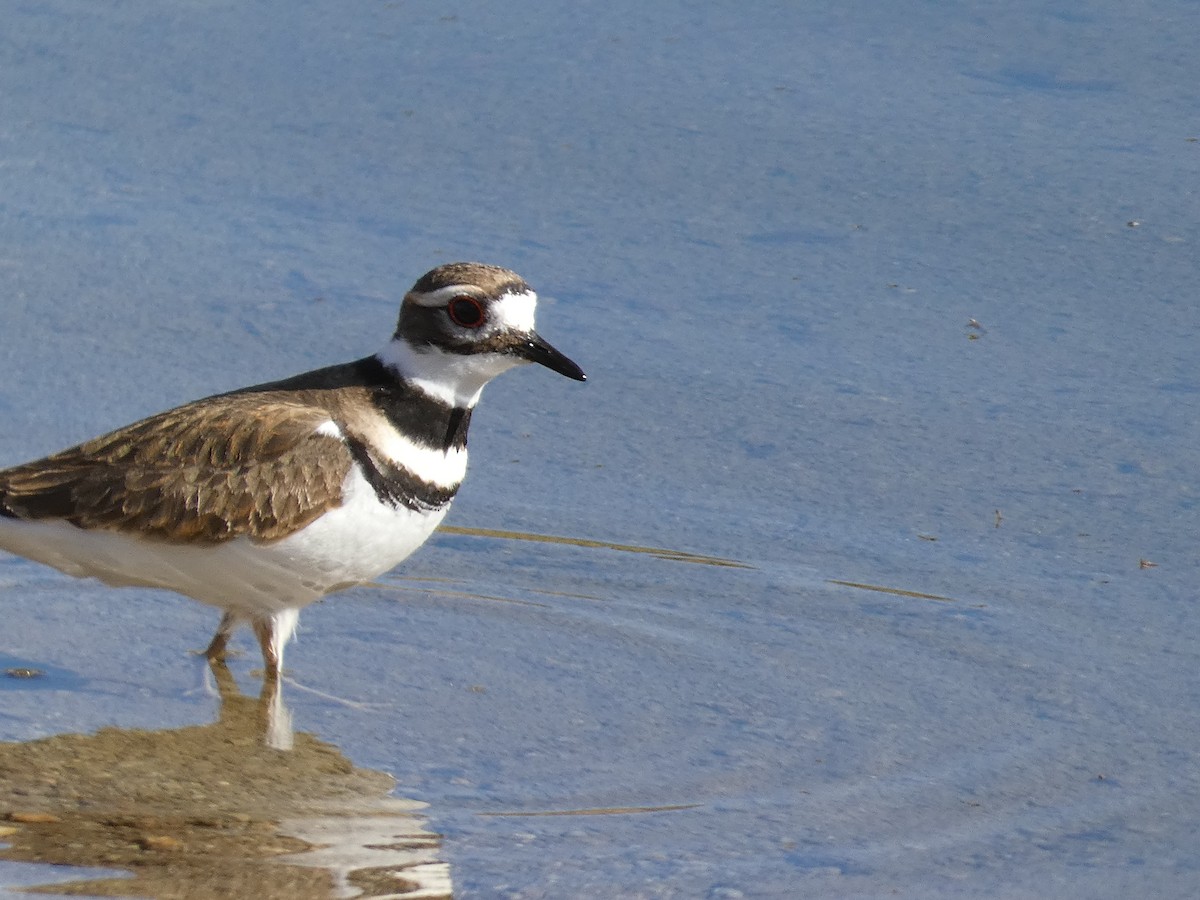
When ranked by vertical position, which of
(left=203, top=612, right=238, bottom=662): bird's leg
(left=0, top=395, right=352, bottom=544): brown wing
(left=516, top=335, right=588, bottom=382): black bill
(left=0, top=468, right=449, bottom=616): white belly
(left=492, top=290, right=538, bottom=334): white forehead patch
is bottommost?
(left=203, top=612, right=238, bottom=662): bird's leg

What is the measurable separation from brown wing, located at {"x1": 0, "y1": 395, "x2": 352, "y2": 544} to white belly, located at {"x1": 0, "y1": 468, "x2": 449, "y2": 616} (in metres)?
0.04

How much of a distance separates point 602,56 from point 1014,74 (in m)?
1.84

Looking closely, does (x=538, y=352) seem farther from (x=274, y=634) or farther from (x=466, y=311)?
(x=274, y=634)

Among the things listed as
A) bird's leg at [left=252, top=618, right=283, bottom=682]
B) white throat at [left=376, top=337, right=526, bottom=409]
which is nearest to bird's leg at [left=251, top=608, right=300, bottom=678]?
bird's leg at [left=252, top=618, right=283, bottom=682]

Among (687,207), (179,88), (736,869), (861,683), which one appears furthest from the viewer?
(179,88)

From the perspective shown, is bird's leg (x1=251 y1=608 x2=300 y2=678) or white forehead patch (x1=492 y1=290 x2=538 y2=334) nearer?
white forehead patch (x1=492 y1=290 x2=538 y2=334)

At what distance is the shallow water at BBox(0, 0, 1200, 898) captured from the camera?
607cm

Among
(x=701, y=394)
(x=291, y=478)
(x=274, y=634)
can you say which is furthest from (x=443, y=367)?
(x=701, y=394)

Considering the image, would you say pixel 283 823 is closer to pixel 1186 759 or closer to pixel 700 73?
pixel 1186 759

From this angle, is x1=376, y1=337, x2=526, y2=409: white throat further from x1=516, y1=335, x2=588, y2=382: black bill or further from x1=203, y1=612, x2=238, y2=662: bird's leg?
x1=203, y1=612, x2=238, y2=662: bird's leg

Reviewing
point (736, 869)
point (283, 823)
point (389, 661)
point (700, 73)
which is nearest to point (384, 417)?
point (389, 661)

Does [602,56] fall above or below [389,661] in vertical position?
above

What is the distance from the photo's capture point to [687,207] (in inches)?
Result: 362

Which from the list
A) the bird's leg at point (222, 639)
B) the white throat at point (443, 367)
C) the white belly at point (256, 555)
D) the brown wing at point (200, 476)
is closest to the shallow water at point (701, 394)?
the bird's leg at point (222, 639)
